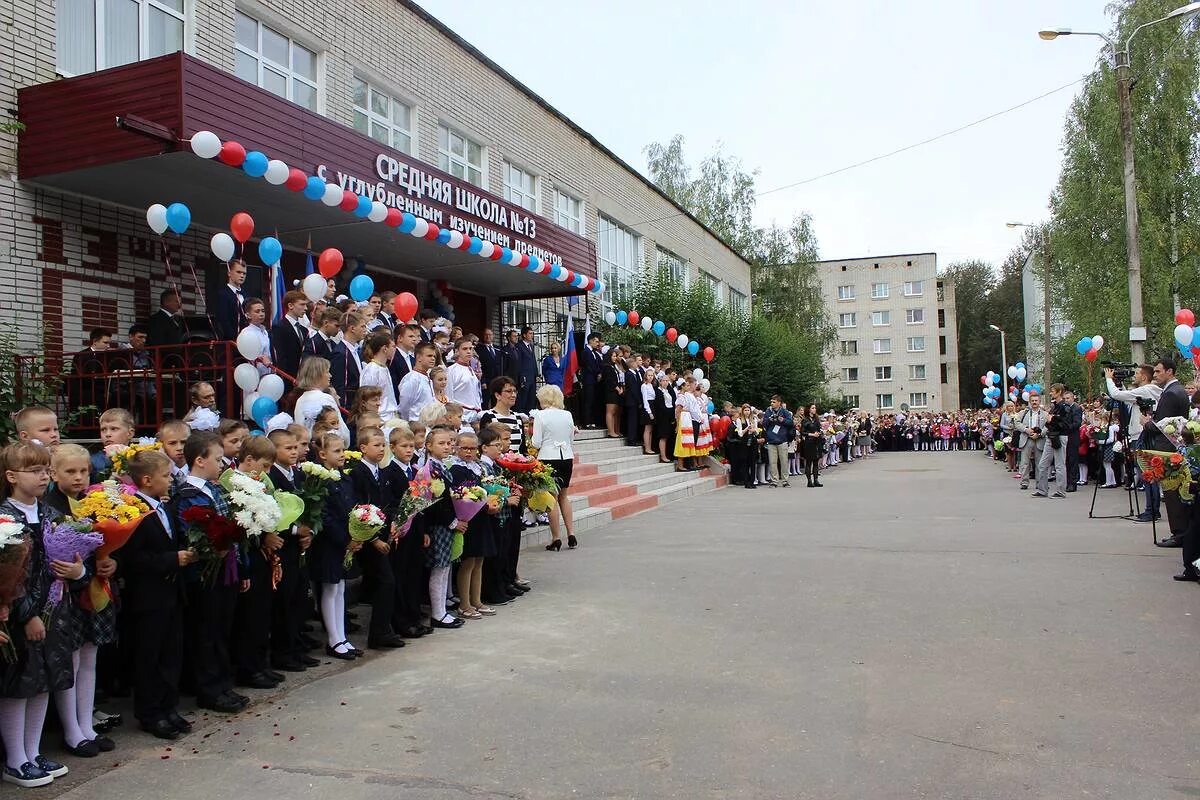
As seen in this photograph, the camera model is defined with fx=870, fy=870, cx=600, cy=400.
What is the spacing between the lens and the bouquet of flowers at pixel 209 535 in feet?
14.4

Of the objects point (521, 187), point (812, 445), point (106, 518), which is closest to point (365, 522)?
point (106, 518)

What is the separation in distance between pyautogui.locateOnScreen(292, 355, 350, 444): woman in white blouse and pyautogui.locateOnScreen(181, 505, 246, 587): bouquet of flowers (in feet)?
7.49

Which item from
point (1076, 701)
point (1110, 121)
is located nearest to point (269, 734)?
point (1076, 701)

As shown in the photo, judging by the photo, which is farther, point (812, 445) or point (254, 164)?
point (812, 445)

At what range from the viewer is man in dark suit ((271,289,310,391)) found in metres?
8.32

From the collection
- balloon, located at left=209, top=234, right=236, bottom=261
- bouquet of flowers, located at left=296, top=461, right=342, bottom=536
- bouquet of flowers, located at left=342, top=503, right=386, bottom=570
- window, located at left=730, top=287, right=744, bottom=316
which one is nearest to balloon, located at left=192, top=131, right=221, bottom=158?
balloon, located at left=209, top=234, right=236, bottom=261

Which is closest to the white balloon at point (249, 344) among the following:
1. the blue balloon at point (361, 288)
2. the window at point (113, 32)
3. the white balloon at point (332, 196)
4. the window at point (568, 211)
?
the white balloon at point (332, 196)

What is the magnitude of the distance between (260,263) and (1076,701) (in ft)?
36.5

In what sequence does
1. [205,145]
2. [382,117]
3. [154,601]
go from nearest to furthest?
[154,601] → [205,145] → [382,117]

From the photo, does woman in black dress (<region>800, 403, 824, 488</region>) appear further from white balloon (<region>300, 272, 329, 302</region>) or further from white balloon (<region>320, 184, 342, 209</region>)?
white balloon (<region>300, 272, 329, 302</region>)

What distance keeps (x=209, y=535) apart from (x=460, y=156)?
13.9 m

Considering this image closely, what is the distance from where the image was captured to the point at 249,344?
770 centimetres

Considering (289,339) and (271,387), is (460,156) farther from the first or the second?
(271,387)

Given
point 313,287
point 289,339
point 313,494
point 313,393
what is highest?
point 313,287
